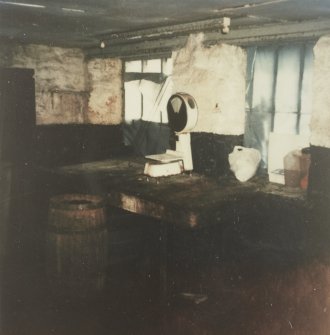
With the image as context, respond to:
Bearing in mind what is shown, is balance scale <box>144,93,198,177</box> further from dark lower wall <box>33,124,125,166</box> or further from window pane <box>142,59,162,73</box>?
dark lower wall <box>33,124,125,166</box>

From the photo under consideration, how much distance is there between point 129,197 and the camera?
4547 mm

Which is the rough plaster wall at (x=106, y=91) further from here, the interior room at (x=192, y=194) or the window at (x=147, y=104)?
the interior room at (x=192, y=194)

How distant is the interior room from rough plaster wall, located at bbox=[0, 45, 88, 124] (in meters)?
0.50

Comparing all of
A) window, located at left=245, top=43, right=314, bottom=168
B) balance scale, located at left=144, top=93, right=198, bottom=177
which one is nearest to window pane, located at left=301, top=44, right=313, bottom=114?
window, located at left=245, top=43, right=314, bottom=168

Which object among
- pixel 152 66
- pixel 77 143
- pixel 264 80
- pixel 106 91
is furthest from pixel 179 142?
pixel 77 143

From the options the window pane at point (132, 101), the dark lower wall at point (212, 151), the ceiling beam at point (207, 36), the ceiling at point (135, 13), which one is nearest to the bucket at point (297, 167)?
the dark lower wall at point (212, 151)

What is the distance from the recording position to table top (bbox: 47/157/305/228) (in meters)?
3.99

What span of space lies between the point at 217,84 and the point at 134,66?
2699 millimetres

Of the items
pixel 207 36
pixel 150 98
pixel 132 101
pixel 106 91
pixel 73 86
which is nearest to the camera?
pixel 207 36

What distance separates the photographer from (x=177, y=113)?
5398 mm

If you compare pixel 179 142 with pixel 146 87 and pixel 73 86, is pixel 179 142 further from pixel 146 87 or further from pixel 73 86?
pixel 73 86

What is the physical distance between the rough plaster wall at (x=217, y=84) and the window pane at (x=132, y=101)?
2.06m

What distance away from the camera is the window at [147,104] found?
6.91 meters

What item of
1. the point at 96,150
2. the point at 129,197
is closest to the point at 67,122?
the point at 96,150
